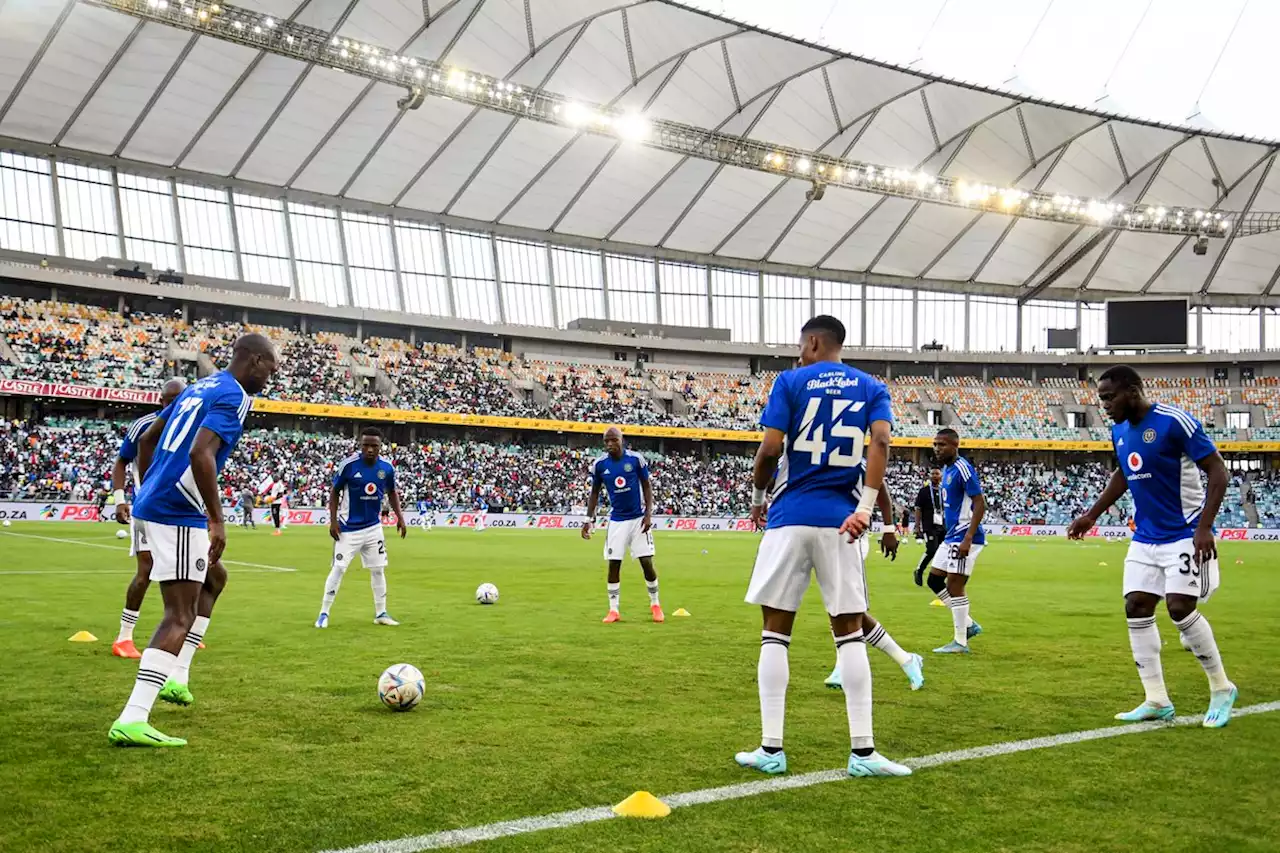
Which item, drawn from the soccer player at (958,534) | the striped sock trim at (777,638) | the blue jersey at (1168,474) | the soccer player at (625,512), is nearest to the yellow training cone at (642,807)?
the striped sock trim at (777,638)

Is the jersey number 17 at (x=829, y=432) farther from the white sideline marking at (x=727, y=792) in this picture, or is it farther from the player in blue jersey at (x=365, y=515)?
the player in blue jersey at (x=365, y=515)

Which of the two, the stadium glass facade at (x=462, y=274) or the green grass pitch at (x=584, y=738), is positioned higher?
the stadium glass facade at (x=462, y=274)

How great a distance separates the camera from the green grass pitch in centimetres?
436

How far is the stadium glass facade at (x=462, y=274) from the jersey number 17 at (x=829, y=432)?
53841 mm

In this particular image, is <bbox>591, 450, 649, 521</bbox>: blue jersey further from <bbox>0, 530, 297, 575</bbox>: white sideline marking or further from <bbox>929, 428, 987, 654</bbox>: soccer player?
<bbox>0, 530, 297, 575</bbox>: white sideline marking

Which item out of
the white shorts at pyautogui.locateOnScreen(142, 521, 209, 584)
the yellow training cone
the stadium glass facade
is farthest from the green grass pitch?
the stadium glass facade

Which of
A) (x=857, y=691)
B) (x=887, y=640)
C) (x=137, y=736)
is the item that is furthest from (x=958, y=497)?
(x=137, y=736)

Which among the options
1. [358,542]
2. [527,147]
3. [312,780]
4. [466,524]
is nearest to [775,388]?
[312,780]

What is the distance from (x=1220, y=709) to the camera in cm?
675

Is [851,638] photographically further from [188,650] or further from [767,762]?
→ [188,650]

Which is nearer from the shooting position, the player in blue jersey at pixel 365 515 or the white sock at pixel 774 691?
the white sock at pixel 774 691

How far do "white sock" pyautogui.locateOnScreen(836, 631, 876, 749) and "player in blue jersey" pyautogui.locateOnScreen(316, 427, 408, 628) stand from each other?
7.37m

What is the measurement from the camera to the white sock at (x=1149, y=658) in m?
6.93

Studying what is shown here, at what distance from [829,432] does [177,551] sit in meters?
3.90
